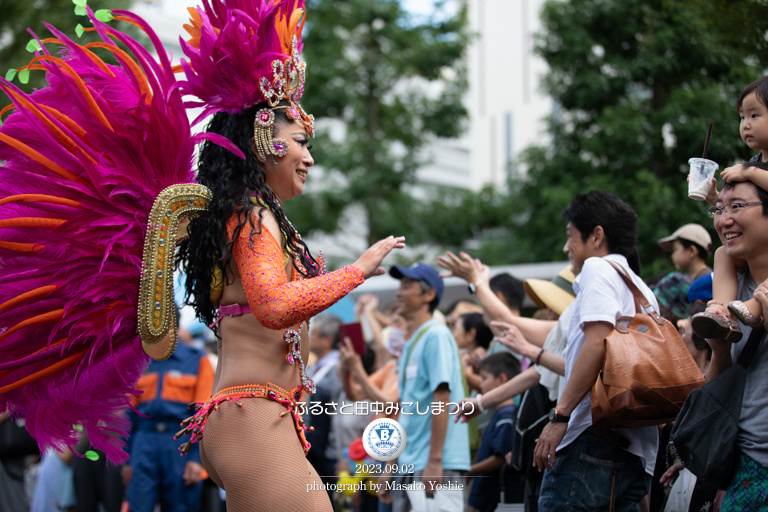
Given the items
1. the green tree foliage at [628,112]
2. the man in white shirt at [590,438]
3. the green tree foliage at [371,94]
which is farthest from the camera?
the green tree foliage at [371,94]

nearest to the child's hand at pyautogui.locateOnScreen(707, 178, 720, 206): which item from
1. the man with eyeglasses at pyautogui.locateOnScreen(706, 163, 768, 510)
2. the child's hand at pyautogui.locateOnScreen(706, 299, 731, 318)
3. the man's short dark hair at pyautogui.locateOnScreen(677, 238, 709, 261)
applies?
the man with eyeglasses at pyautogui.locateOnScreen(706, 163, 768, 510)

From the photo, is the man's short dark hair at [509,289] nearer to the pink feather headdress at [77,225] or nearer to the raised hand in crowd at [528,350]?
the raised hand in crowd at [528,350]

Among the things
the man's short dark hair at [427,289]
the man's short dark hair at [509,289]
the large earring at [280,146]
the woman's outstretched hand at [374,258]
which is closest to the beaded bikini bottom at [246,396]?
the woman's outstretched hand at [374,258]

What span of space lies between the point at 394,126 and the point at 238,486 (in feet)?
42.2

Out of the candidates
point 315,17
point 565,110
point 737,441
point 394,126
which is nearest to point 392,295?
point 565,110

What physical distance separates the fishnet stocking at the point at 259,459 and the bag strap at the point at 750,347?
149cm

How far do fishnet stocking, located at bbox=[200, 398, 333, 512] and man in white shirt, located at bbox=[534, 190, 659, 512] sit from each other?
107 cm

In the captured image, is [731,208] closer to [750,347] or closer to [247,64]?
[750,347]

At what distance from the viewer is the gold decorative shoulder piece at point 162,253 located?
102 inches

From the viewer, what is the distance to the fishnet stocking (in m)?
2.32

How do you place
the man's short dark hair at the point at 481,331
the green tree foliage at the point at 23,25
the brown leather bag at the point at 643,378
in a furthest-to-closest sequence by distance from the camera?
the green tree foliage at the point at 23,25, the man's short dark hair at the point at 481,331, the brown leather bag at the point at 643,378

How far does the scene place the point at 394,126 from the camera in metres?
14.7

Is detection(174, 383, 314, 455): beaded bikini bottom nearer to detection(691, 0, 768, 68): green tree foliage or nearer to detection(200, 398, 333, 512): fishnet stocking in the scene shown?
detection(200, 398, 333, 512): fishnet stocking

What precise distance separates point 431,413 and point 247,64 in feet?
7.16
